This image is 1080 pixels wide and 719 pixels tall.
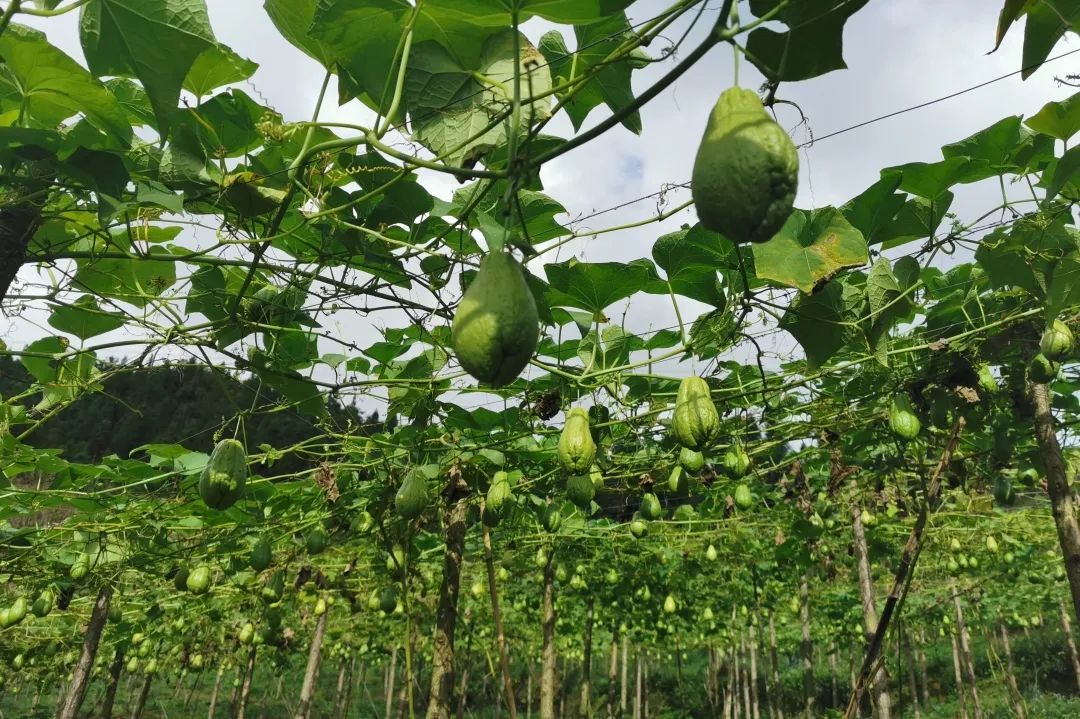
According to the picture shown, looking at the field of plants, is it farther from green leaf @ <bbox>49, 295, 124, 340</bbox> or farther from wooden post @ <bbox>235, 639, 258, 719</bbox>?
wooden post @ <bbox>235, 639, 258, 719</bbox>

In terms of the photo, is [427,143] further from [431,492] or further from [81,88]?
[431,492]

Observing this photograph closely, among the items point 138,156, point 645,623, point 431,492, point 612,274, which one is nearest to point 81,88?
point 138,156

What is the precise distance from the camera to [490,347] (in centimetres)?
99

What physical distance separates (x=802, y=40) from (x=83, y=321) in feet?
8.73

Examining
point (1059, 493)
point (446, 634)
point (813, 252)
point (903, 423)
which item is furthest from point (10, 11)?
point (1059, 493)

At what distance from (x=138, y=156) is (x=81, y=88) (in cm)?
35

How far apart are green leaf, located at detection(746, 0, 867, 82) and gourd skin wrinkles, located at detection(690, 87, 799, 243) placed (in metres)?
0.17

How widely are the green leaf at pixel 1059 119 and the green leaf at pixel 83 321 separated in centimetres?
298

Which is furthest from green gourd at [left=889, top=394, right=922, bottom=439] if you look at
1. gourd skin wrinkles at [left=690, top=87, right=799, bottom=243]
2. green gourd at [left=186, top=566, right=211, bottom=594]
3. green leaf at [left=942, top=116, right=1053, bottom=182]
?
green gourd at [left=186, top=566, right=211, bottom=594]

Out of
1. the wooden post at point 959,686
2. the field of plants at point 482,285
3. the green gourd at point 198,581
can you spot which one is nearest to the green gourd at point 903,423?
the field of plants at point 482,285

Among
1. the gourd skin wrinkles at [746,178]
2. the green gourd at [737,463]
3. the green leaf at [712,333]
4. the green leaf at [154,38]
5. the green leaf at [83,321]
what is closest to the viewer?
the gourd skin wrinkles at [746,178]

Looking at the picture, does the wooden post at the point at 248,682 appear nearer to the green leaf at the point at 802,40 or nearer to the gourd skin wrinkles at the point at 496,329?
the gourd skin wrinkles at the point at 496,329

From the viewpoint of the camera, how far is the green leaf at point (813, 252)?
166cm

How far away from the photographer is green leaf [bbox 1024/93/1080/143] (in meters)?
1.81
